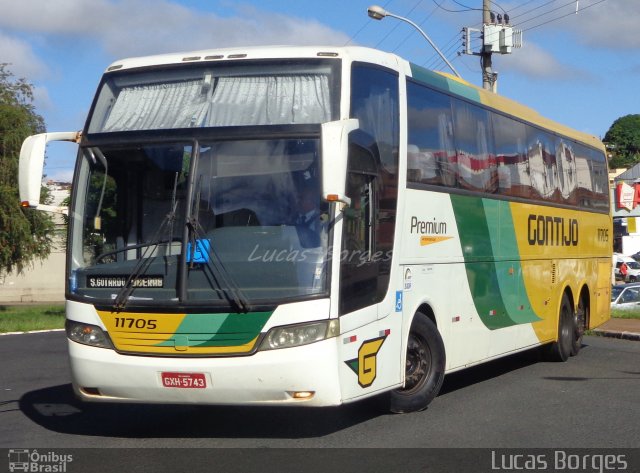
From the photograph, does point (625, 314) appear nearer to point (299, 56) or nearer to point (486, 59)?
point (486, 59)

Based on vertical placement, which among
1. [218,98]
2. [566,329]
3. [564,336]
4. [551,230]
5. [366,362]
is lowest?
[564,336]

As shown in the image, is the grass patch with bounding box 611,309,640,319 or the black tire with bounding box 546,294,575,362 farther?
the grass patch with bounding box 611,309,640,319

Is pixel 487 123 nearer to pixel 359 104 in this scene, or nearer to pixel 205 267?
pixel 359 104

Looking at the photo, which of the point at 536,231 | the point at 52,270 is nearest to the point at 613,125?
the point at 52,270

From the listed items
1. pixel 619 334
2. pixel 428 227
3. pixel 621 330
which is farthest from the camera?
pixel 621 330

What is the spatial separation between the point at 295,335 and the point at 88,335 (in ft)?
6.23

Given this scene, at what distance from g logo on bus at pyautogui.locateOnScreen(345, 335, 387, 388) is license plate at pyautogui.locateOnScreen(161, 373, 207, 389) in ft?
4.10

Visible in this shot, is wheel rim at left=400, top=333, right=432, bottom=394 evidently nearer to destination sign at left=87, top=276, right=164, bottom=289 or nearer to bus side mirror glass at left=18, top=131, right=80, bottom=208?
destination sign at left=87, top=276, right=164, bottom=289

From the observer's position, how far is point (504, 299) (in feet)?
40.6

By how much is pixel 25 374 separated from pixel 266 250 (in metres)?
6.86

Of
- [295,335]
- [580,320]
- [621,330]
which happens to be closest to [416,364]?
[295,335]

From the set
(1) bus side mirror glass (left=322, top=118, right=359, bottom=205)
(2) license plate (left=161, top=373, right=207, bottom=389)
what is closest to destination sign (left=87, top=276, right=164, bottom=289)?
(2) license plate (left=161, top=373, right=207, bottom=389)

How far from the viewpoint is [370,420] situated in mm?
9500

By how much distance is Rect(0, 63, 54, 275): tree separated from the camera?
106 ft
